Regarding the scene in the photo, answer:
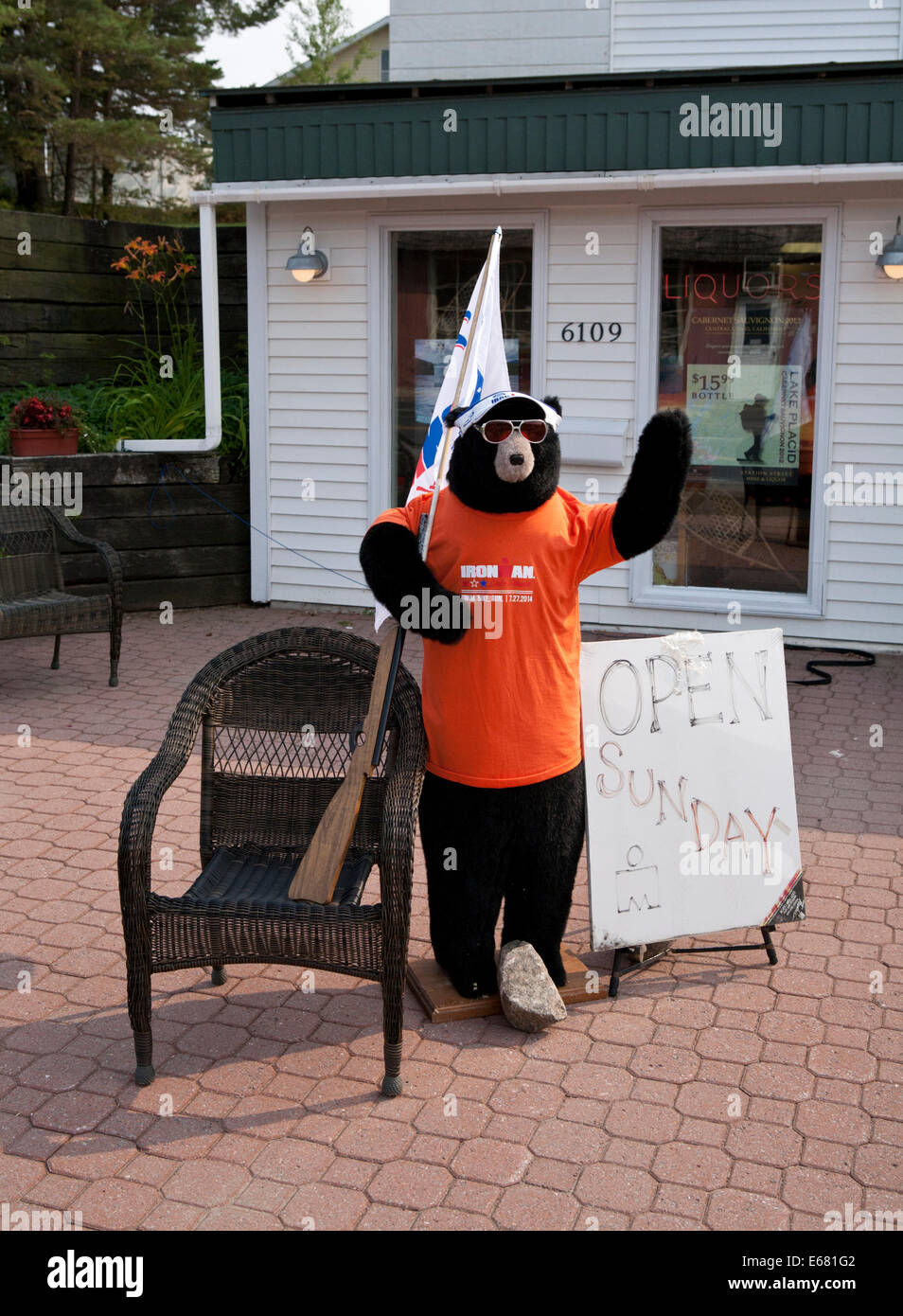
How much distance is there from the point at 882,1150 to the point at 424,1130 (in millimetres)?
1131

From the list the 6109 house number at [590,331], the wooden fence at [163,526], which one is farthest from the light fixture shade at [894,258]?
the wooden fence at [163,526]

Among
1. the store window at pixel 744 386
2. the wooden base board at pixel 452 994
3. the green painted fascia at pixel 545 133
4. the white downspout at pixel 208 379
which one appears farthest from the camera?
the white downspout at pixel 208 379

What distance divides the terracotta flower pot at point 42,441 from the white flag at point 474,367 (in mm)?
5815

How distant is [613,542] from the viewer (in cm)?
384

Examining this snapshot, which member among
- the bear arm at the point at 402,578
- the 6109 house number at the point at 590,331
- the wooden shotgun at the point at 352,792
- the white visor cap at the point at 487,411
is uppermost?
the 6109 house number at the point at 590,331

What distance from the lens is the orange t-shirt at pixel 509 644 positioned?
372 centimetres

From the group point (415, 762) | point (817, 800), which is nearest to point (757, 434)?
point (817, 800)

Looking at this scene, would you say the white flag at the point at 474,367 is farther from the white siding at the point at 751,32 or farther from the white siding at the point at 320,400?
the white siding at the point at 751,32

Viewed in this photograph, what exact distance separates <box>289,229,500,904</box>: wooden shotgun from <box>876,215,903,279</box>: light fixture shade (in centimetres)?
517

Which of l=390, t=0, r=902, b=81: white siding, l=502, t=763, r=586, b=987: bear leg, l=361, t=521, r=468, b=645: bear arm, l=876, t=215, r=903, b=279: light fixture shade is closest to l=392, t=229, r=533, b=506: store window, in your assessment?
l=876, t=215, r=903, b=279: light fixture shade

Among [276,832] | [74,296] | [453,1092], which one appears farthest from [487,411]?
[74,296]

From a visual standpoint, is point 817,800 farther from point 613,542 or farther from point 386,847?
point 386,847

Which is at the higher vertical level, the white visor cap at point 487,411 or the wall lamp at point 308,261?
the wall lamp at point 308,261

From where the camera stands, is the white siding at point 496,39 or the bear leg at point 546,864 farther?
the white siding at point 496,39
